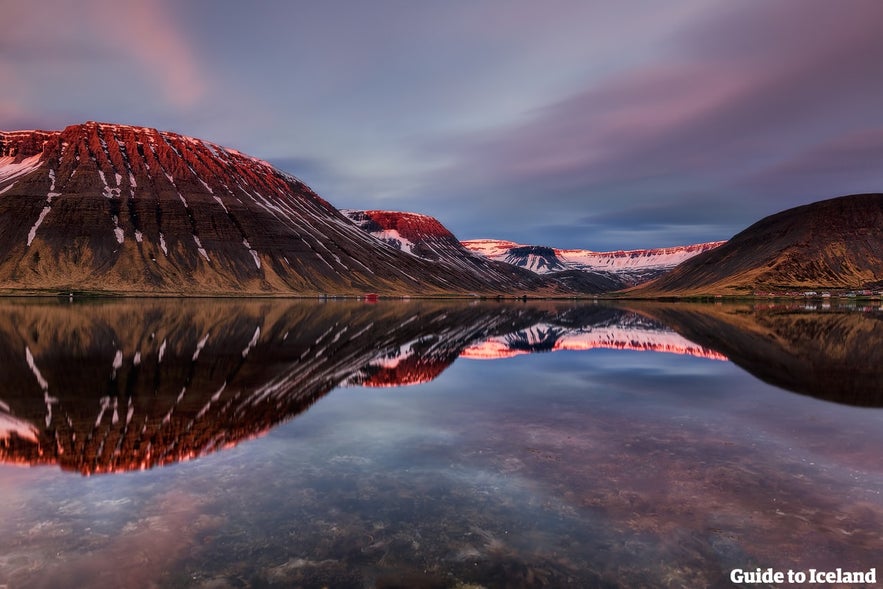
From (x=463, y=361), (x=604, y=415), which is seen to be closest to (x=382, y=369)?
(x=463, y=361)

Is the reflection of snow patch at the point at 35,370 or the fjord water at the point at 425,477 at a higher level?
the reflection of snow patch at the point at 35,370

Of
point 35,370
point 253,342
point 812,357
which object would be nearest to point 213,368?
point 35,370

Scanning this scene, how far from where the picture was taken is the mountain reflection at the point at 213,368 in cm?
1650

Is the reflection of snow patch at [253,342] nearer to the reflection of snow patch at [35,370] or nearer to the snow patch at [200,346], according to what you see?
the snow patch at [200,346]

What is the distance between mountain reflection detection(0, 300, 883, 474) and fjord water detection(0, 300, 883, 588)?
0.20 m

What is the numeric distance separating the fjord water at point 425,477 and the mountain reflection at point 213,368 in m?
0.20

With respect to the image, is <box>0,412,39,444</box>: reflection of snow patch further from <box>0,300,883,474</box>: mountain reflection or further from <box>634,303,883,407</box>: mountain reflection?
<box>634,303,883,407</box>: mountain reflection

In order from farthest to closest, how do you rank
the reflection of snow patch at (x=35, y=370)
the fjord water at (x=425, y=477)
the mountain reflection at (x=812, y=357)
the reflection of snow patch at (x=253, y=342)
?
the reflection of snow patch at (x=253, y=342)
the mountain reflection at (x=812, y=357)
the reflection of snow patch at (x=35, y=370)
the fjord water at (x=425, y=477)

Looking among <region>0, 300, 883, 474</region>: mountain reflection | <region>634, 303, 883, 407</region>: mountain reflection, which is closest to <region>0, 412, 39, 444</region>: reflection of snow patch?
<region>0, 300, 883, 474</region>: mountain reflection

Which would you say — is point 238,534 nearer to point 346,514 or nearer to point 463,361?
point 346,514

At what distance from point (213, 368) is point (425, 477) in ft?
69.7

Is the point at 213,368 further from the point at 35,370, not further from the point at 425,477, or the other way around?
the point at 425,477

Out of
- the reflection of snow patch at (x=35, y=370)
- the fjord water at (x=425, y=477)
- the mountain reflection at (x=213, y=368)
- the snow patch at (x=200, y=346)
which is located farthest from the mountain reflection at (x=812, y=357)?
the reflection of snow patch at (x=35, y=370)

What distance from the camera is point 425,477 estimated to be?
13.5 meters
